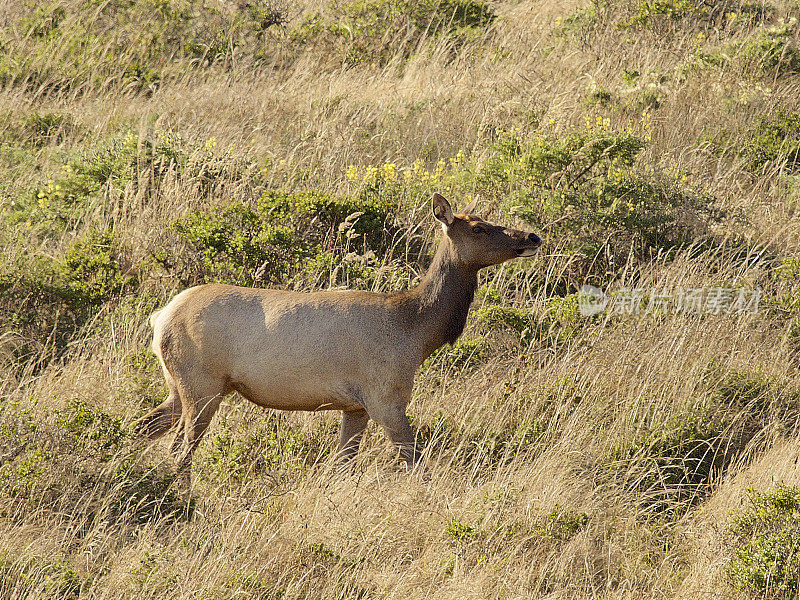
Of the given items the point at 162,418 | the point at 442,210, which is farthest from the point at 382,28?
the point at 162,418

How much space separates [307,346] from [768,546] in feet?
9.79

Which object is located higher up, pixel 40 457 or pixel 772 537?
pixel 772 537

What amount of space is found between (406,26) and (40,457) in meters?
10.4

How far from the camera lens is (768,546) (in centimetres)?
542

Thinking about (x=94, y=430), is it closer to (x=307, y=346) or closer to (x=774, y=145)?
(x=307, y=346)

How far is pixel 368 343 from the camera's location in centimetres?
634

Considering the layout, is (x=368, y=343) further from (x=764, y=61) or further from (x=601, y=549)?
(x=764, y=61)

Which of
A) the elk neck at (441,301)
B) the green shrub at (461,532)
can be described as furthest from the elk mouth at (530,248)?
the green shrub at (461,532)

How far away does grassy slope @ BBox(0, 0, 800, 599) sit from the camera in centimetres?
566

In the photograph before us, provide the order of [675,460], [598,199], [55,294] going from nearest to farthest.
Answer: [675,460], [55,294], [598,199]

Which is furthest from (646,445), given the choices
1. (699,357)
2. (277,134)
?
(277,134)

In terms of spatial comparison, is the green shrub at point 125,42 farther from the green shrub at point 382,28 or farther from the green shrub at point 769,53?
the green shrub at point 769,53

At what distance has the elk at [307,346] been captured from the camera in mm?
6258

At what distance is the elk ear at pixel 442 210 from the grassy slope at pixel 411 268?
1.50 meters
